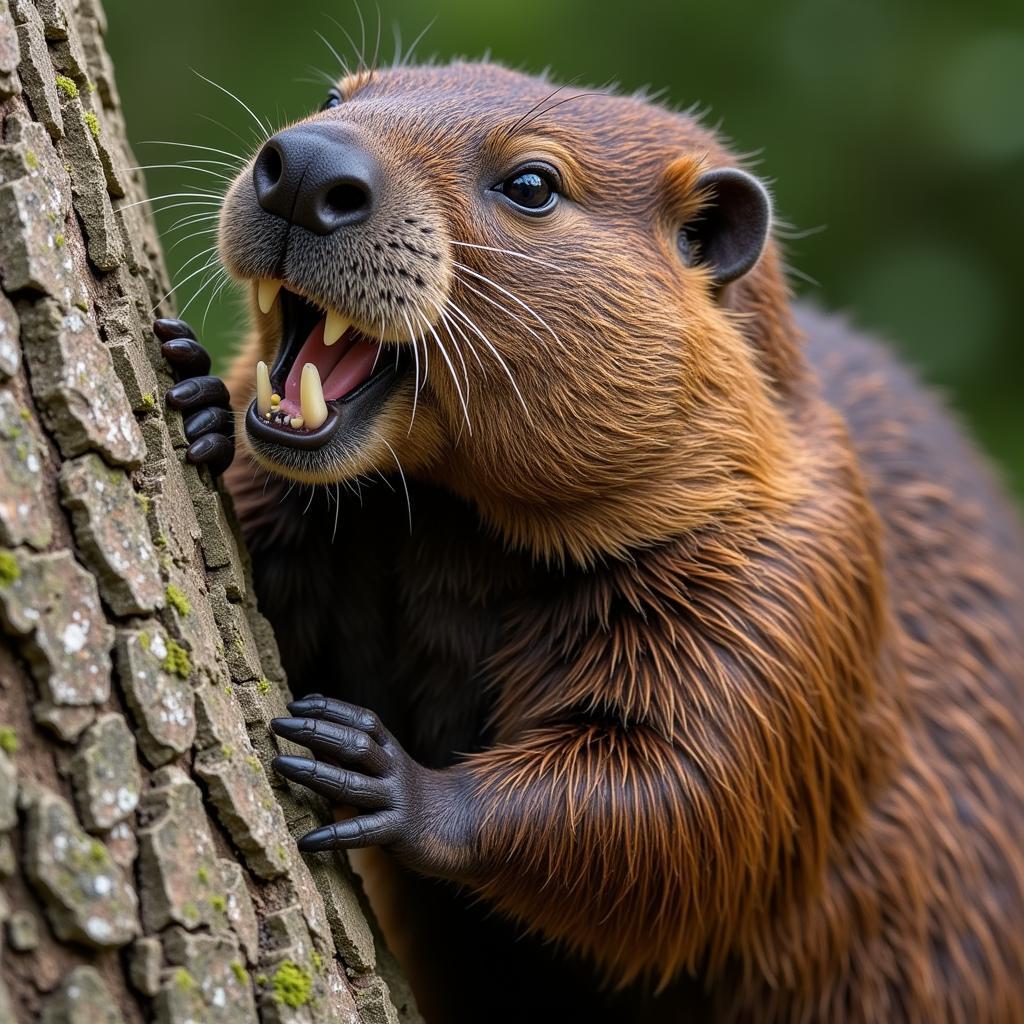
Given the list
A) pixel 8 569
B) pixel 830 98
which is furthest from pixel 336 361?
pixel 830 98

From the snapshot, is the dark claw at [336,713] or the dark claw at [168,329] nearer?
the dark claw at [336,713]

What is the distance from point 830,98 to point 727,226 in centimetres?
534

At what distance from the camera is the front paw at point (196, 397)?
10.5 ft

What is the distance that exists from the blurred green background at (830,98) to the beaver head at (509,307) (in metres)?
4.56

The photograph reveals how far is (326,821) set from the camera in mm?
3078

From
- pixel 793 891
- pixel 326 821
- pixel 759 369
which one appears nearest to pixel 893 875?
pixel 793 891

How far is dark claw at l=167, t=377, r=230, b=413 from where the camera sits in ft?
10.4

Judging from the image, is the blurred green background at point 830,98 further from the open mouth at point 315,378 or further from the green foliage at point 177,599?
the green foliage at point 177,599

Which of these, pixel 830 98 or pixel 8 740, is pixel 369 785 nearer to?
pixel 8 740

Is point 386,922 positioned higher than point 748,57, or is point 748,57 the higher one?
point 748,57

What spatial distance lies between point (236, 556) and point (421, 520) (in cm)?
67

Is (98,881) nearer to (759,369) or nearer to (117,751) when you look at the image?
(117,751)

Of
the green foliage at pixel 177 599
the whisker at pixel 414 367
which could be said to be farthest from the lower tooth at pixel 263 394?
the green foliage at pixel 177 599

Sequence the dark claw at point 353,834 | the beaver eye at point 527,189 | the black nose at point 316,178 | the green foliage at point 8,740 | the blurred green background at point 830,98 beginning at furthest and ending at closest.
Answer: the blurred green background at point 830,98, the beaver eye at point 527,189, the black nose at point 316,178, the dark claw at point 353,834, the green foliage at point 8,740
